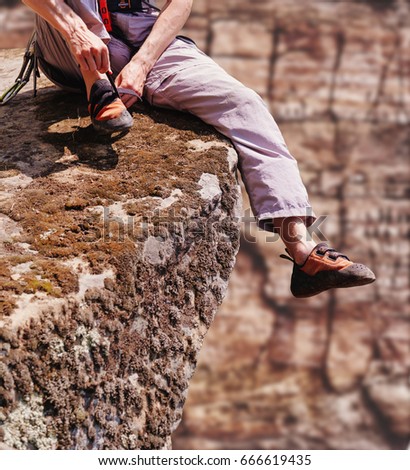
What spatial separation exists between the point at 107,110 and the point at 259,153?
42 centimetres

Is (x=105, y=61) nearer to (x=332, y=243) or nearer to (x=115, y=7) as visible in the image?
(x=115, y=7)

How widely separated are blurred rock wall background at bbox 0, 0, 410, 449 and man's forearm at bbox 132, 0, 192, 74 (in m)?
4.32

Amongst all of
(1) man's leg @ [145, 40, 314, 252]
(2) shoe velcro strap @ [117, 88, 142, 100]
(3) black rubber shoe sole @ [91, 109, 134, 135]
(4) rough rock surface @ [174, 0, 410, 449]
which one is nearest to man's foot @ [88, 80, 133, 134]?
(3) black rubber shoe sole @ [91, 109, 134, 135]

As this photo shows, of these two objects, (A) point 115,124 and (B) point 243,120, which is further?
(B) point 243,120

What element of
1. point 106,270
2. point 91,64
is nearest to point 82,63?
point 91,64

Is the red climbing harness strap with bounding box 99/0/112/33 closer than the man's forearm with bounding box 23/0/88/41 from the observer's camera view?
No

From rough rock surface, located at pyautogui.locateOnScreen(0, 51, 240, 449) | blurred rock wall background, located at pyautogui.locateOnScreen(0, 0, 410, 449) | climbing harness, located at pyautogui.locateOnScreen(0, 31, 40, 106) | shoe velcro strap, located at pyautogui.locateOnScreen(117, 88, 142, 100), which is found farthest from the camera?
blurred rock wall background, located at pyautogui.locateOnScreen(0, 0, 410, 449)

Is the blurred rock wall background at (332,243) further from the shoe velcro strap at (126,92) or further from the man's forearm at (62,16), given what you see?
the man's forearm at (62,16)

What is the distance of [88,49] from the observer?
2307 mm

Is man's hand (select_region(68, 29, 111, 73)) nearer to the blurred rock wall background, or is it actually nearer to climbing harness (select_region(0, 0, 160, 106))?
climbing harness (select_region(0, 0, 160, 106))

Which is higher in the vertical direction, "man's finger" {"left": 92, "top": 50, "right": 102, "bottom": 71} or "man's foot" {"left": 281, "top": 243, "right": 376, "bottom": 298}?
"man's finger" {"left": 92, "top": 50, "right": 102, "bottom": 71}

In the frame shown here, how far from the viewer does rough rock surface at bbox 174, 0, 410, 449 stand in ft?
22.3

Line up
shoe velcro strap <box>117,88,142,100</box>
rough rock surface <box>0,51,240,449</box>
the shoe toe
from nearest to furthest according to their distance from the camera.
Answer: rough rock surface <box>0,51,240,449</box> → the shoe toe → shoe velcro strap <box>117,88,142,100</box>

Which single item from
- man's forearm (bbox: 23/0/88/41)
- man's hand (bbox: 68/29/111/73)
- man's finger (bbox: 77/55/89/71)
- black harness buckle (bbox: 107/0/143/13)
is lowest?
man's finger (bbox: 77/55/89/71)
